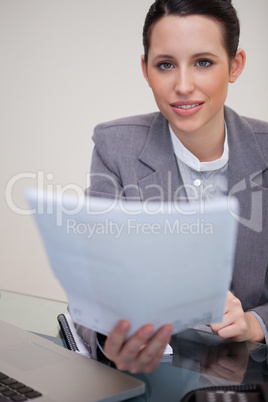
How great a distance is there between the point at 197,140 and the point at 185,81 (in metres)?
0.23

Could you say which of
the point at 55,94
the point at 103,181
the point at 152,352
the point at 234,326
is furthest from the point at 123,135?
the point at 55,94

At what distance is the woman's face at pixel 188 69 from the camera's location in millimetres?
1274

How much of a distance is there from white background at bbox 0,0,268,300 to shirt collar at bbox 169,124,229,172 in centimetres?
151

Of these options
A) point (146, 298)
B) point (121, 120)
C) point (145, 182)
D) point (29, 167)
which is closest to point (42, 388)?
point (146, 298)

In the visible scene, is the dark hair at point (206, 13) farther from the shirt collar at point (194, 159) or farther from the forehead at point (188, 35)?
the shirt collar at point (194, 159)

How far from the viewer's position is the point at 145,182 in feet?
4.66

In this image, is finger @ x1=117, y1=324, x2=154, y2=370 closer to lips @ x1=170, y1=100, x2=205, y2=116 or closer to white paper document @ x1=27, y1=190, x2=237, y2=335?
white paper document @ x1=27, y1=190, x2=237, y2=335

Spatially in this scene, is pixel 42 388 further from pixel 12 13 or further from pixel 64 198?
pixel 12 13

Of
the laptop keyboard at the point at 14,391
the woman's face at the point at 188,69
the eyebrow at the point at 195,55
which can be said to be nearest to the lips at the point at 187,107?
the woman's face at the point at 188,69

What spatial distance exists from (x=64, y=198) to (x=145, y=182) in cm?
70

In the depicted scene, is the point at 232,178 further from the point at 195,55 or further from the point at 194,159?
the point at 195,55

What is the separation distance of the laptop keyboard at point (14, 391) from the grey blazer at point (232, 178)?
2.07 feet

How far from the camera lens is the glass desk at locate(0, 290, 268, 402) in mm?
869

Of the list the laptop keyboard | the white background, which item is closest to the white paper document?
the laptop keyboard
